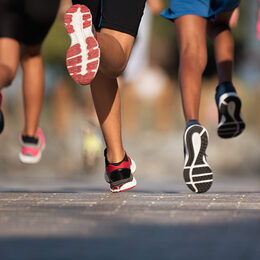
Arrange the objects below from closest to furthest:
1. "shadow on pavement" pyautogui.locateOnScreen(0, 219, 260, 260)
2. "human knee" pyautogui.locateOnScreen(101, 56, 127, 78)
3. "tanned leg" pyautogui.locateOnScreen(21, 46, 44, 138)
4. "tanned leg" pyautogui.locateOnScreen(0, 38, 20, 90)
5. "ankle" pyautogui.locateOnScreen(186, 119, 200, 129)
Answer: "shadow on pavement" pyautogui.locateOnScreen(0, 219, 260, 260) → "human knee" pyautogui.locateOnScreen(101, 56, 127, 78) → "ankle" pyautogui.locateOnScreen(186, 119, 200, 129) → "tanned leg" pyautogui.locateOnScreen(0, 38, 20, 90) → "tanned leg" pyautogui.locateOnScreen(21, 46, 44, 138)

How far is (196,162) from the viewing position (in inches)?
156

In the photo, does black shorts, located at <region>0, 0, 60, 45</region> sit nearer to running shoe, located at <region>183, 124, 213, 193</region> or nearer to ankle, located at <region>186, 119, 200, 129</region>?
ankle, located at <region>186, 119, 200, 129</region>

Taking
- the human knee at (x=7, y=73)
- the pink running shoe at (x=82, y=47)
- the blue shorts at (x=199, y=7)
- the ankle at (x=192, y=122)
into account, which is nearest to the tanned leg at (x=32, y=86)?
the human knee at (x=7, y=73)

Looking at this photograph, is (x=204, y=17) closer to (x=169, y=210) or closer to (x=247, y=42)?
(x=169, y=210)

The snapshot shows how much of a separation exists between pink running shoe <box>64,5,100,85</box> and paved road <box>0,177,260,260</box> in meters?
0.54

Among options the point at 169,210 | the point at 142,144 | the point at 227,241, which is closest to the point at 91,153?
the point at 142,144

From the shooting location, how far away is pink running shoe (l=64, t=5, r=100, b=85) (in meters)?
3.46

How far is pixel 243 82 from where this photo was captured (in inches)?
762

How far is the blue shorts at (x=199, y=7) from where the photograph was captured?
432 centimetres

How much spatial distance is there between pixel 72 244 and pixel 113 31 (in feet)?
5.50

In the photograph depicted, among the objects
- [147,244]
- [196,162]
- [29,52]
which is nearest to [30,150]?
[29,52]

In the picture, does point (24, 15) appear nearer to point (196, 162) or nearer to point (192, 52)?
point (192, 52)

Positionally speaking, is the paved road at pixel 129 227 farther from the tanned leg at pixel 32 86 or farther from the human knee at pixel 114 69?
the tanned leg at pixel 32 86

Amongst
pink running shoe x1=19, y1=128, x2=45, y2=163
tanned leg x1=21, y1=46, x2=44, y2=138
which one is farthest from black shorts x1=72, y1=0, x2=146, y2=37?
pink running shoe x1=19, y1=128, x2=45, y2=163
